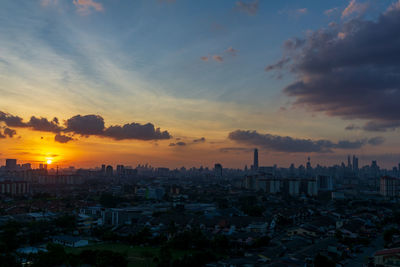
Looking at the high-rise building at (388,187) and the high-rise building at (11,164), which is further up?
the high-rise building at (11,164)

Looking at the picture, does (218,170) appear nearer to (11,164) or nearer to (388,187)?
(11,164)

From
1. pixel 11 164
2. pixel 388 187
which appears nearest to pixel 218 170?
pixel 11 164

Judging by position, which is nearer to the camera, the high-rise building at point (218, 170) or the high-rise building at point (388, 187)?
the high-rise building at point (388, 187)

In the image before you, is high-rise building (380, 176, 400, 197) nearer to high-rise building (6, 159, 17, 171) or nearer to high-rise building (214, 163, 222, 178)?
high-rise building (214, 163, 222, 178)

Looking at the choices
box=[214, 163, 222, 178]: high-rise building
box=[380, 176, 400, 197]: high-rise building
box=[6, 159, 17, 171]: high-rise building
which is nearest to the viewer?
box=[380, 176, 400, 197]: high-rise building

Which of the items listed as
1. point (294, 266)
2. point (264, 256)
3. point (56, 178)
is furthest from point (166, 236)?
point (56, 178)

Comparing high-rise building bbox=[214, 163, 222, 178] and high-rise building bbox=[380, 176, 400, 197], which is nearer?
high-rise building bbox=[380, 176, 400, 197]

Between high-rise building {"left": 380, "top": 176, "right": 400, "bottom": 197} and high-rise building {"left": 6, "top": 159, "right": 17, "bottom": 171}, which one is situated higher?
high-rise building {"left": 6, "top": 159, "right": 17, "bottom": 171}

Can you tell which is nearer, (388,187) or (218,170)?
(388,187)

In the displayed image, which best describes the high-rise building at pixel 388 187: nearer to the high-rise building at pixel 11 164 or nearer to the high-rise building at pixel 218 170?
the high-rise building at pixel 218 170

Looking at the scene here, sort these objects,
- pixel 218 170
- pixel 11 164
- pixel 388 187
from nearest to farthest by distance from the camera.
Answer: pixel 388 187
pixel 11 164
pixel 218 170

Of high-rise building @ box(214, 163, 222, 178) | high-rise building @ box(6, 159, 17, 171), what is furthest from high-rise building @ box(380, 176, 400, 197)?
high-rise building @ box(6, 159, 17, 171)

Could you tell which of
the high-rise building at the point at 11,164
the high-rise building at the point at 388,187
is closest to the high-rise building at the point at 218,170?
the high-rise building at the point at 11,164
